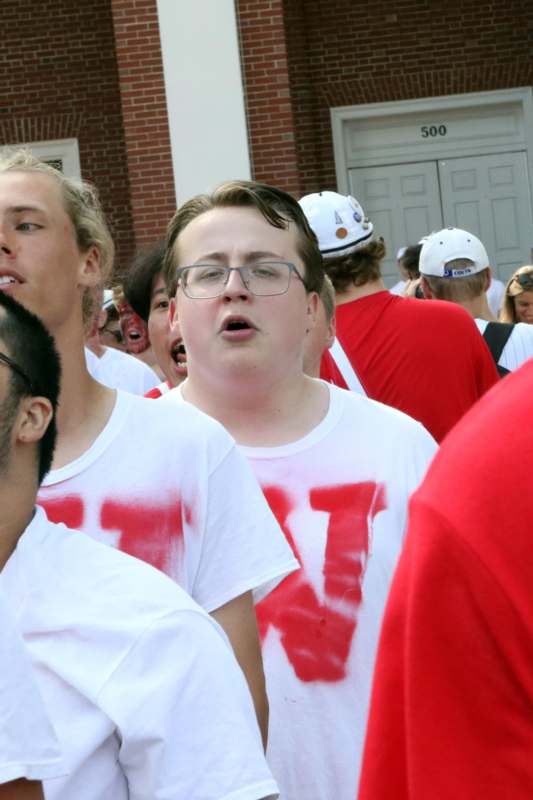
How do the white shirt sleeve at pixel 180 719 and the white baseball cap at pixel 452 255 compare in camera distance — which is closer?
the white shirt sleeve at pixel 180 719

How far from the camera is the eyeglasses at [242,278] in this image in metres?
3.12

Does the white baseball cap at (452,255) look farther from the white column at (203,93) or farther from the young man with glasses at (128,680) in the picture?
the white column at (203,93)

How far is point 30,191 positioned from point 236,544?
2.92 feet

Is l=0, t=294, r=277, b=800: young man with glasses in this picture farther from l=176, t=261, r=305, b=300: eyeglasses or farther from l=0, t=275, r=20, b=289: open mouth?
l=176, t=261, r=305, b=300: eyeglasses

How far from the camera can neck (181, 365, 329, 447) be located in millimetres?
3123

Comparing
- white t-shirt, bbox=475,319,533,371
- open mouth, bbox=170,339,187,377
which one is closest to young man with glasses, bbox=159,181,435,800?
open mouth, bbox=170,339,187,377

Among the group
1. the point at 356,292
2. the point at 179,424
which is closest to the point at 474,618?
the point at 179,424

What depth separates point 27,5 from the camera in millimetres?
16062

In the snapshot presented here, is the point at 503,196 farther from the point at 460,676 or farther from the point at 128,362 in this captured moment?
the point at 460,676

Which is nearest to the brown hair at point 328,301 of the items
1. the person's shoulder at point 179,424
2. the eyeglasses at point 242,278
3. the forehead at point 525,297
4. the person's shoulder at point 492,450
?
the eyeglasses at point 242,278

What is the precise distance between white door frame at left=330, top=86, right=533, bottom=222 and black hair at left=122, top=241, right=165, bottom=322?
11.5 meters

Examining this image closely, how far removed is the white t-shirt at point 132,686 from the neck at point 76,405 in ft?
2.45

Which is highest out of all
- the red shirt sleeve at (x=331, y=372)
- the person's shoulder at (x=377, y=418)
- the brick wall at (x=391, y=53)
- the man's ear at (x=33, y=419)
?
the brick wall at (x=391, y=53)

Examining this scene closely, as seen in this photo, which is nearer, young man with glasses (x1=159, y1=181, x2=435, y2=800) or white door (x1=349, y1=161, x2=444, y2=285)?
young man with glasses (x1=159, y1=181, x2=435, y2=800)
